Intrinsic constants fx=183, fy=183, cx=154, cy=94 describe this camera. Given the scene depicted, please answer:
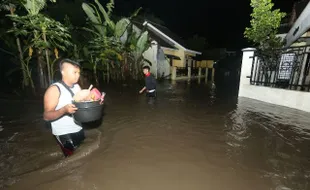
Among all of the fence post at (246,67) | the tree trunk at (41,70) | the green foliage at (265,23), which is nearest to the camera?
the tree trunk at (41,70)

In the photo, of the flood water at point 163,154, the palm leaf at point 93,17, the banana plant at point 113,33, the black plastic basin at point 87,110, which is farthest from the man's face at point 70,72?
the palm leaf at point 93,17

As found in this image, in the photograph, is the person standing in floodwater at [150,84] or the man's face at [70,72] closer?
the man's face at [70,72]

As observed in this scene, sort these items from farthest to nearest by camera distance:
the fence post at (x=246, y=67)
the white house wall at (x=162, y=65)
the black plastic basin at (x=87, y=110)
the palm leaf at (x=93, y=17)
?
the white house wall at (x=162, y=65), the palm leaf at (x=93, y=17), the fence post at (x=246, y=67), the black plastic basin at (x=87, y=110)

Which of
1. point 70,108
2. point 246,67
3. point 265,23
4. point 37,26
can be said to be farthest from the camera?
point 246,67

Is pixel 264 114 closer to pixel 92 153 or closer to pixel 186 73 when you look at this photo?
pixel 92 153

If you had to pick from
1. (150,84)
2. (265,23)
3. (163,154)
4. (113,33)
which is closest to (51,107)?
(163,154)

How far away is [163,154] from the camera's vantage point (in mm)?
3605

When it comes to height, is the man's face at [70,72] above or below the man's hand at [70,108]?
above

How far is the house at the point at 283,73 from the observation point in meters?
7.25

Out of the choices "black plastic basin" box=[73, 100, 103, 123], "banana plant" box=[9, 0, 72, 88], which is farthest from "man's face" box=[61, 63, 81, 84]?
"banana plant" box=[9, 0, 72, 88]

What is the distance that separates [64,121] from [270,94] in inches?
351

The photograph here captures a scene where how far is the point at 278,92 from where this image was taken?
8.20 meters

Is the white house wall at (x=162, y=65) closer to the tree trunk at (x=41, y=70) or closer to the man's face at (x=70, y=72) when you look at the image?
the tree trunk at (x=41, y=70)

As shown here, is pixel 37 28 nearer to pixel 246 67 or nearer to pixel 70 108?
pixel 70 108
